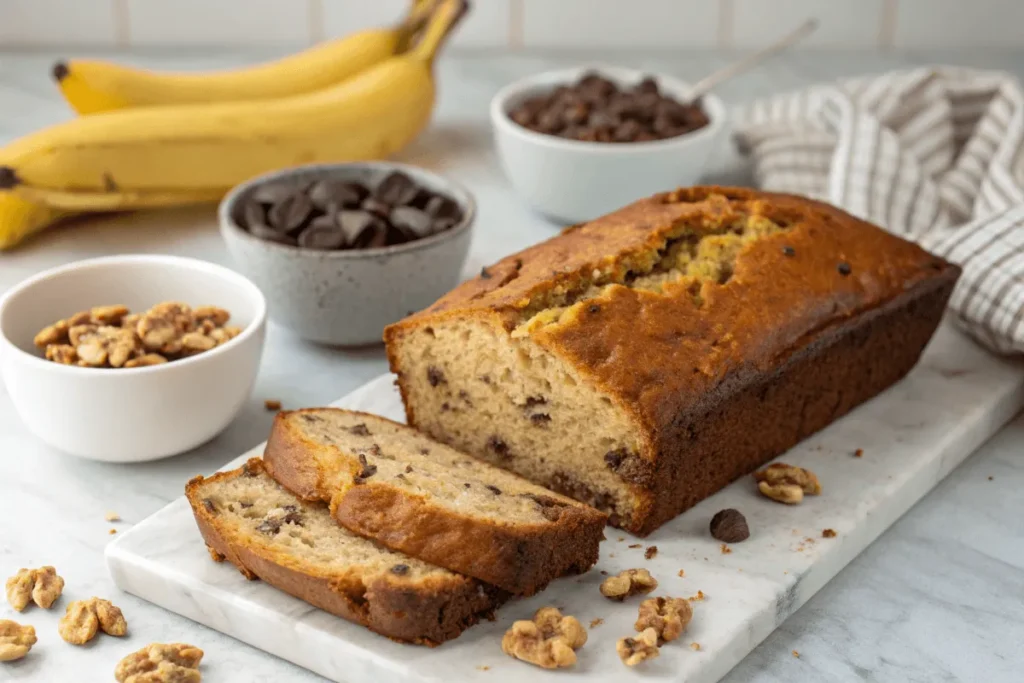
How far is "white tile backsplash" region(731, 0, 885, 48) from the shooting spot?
5.25 meters

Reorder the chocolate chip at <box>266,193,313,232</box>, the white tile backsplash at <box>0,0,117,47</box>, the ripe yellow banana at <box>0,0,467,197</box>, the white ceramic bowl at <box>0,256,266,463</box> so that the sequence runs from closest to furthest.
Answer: the white ceramic bowl at <box>0,256,266,463</box> < the chocolate chip at <box>266,193,313,232</box> < the ripe yellow banana at <box>0,0,467,197</box> < the white tile backsplash at <box>0,0,117,47</box>

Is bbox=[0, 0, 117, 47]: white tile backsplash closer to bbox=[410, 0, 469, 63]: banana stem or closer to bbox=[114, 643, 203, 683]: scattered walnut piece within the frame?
bbox=[410, 0, 469, 63]: banana stem

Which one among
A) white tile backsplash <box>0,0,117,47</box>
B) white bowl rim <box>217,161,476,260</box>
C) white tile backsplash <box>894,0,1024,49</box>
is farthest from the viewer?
white tile backsplash <box>894,0,1024,49</box>

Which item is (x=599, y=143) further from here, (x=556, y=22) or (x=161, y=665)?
(x=161, y=665)

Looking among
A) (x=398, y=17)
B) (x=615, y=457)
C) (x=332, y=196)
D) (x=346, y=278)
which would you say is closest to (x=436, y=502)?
(x=615, y=457)

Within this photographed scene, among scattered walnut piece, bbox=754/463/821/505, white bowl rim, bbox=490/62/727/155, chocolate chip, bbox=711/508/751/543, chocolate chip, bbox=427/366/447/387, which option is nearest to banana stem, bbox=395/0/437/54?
white bowl rim, bbox=490/62/727/155

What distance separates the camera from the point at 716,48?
5383 mm

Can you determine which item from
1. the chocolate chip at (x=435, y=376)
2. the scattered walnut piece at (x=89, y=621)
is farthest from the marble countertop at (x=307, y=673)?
the chocolate chip at (x=435, y=376)

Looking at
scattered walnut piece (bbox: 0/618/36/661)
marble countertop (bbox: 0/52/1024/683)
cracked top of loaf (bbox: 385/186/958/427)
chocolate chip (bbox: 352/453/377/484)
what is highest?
cracked top of loaf (bbox: 385/186/958/427)

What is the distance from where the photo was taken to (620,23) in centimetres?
530

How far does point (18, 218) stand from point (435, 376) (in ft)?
5.70

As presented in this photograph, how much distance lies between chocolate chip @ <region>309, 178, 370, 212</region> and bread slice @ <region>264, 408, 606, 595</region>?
0.80m

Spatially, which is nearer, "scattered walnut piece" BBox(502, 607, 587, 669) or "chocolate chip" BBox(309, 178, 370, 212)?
"scattered walnut piece" BBox(502, 607, 587, 669)

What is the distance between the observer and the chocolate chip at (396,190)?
3221 mm
